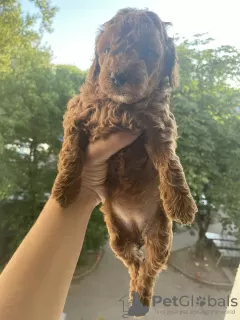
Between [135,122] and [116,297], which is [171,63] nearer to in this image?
[135,122]

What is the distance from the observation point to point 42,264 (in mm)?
812

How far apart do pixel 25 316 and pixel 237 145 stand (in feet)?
2.55

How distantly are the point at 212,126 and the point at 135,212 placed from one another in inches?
16.8

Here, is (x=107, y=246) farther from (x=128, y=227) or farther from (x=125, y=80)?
A: (x=125, y=80)

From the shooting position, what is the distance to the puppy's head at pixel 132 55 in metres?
0.67

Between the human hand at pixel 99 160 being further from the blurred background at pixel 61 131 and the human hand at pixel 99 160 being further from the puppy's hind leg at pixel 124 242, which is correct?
the blurred background at pixel 61 131

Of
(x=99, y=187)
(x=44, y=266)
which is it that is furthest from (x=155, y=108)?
(x=44, y=266)

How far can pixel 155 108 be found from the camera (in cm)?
70

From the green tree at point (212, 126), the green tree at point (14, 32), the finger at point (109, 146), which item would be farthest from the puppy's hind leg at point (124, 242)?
the green tree at point (14, 32)

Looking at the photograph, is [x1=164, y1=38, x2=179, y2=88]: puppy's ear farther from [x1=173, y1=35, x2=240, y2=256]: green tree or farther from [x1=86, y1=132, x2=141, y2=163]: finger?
[x1=173, y1=35, x2=240, y2=256]: green tree

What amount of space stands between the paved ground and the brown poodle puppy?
1.13 feet

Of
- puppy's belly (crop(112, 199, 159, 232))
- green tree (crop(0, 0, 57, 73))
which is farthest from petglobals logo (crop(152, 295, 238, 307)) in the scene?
green tree (crop(0, 0, 57, 73))

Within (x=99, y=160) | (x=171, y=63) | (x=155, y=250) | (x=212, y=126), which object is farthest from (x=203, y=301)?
(x=171, y=63)

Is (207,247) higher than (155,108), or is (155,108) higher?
(155,108)
